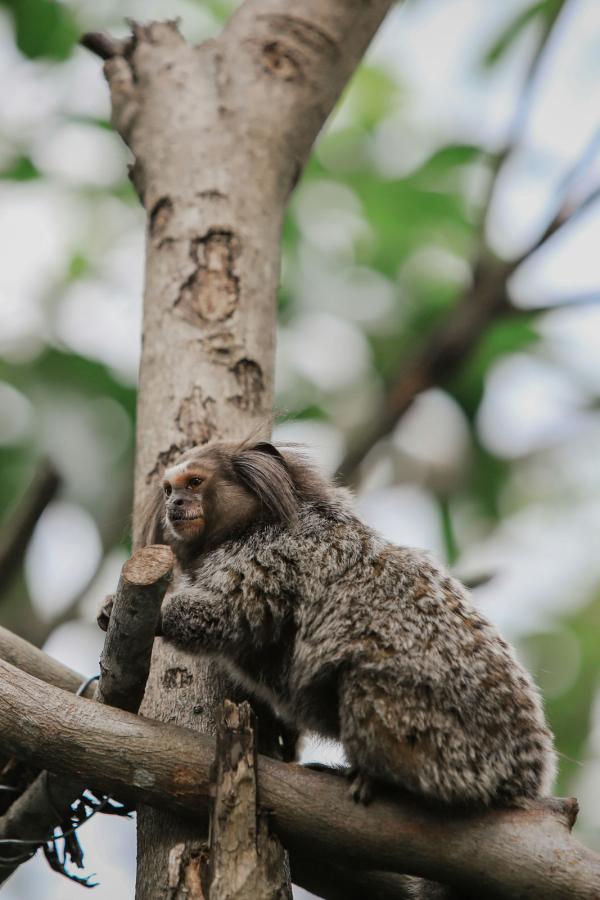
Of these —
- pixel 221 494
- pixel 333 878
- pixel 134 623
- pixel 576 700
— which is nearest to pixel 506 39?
pixel 221 494

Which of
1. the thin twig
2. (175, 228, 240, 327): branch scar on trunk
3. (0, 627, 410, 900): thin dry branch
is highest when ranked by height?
the thin twig

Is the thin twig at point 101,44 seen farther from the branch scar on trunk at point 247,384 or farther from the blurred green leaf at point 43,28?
the branch scar on trunk at point 247,384

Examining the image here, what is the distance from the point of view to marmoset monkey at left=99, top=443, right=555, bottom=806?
9.96ft

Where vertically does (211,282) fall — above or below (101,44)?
below

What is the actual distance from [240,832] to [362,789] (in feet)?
1.28

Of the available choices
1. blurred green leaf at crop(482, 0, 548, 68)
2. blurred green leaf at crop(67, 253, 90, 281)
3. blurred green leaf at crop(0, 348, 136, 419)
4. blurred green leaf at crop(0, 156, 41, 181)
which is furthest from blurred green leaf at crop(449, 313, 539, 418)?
blurred green leaf at crop(0, 156, 41, 181)

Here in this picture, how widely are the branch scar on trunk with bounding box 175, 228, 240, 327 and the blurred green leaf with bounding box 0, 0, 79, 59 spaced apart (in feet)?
9.58

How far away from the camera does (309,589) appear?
133 inches

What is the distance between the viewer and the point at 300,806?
2879mm

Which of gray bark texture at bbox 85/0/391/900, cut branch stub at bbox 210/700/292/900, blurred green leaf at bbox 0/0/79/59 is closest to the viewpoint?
cut branch stub at bbox 210/700/292/900

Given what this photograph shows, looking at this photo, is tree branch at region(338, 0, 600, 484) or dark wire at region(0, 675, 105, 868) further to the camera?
tree branch at region(338, 0, 600, 484)

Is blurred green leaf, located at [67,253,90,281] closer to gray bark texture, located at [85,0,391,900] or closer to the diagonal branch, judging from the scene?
gray bark texture, located at [85,0,391,900]

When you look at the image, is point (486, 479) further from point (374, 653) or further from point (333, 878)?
point (333, 878)

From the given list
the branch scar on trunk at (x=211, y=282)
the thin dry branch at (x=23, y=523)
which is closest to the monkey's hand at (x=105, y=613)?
the branch scar on trunk at (x=211, y=282)
